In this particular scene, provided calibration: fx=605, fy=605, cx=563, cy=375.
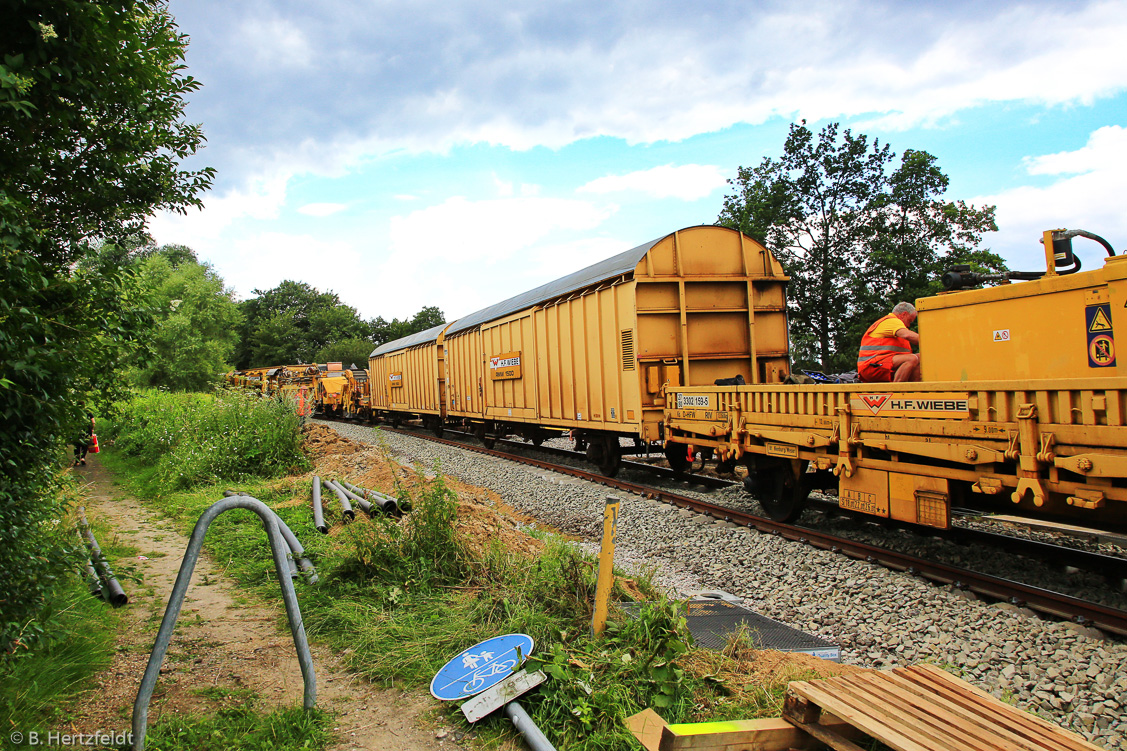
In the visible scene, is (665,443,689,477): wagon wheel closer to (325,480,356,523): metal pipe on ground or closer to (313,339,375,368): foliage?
(325,480,356,523): metal pipe on ground

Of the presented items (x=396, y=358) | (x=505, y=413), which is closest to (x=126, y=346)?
(x=505, y=413)

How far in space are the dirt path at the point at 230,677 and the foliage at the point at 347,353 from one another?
6370 centimetres

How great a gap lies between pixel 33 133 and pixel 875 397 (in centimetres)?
650

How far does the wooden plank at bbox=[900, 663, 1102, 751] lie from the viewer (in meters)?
2.44

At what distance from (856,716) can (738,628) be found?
1787 mm

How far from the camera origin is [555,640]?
3.87 meters

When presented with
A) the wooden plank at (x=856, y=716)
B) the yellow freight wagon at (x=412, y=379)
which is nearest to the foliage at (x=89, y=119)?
the wooden plank at (x=856, y=716)

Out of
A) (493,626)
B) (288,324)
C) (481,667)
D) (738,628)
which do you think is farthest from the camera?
(288,324)

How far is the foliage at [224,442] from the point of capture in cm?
1038

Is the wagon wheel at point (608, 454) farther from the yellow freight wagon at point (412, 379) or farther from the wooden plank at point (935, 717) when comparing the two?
the yellow freight wagon at point (412, 379)

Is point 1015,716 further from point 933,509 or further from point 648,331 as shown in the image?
point 648,331

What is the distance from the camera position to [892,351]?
683 cm

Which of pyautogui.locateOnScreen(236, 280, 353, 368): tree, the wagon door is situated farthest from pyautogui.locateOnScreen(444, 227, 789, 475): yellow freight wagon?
pyautogui.locateOnScreen(236, 280, 353, 368): tree

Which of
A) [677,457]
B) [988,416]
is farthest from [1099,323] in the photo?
[677,457]
